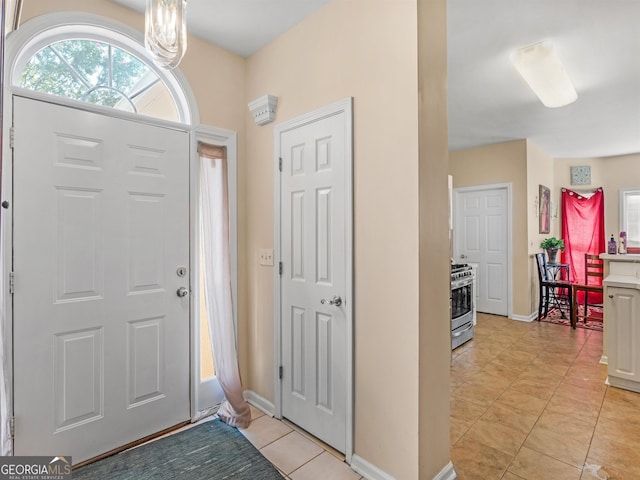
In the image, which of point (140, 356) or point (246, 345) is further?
point (246, 345)

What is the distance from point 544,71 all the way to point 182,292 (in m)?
3.34

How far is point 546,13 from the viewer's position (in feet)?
7.55

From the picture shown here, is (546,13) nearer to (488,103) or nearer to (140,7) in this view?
(488,103)

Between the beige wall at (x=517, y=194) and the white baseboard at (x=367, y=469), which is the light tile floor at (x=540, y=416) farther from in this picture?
the beige wall at (x=517, y=194)

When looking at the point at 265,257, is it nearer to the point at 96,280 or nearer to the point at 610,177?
the point at 96,280

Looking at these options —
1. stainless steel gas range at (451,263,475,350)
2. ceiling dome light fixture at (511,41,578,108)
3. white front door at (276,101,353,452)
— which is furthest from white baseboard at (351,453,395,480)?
ceiling dome light fixture at (511,41,578,108)

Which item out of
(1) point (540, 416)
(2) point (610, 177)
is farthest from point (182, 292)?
(2) point (610, 177)

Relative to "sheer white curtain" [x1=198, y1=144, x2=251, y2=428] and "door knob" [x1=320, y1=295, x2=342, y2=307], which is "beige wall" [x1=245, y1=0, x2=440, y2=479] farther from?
"sheer white curtain" [x1=198, y1=144, x2=251, y2=428]

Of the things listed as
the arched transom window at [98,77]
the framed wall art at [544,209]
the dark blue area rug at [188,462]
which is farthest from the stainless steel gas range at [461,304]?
the arched transom window at [98,77]

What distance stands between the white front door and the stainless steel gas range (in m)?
2.04

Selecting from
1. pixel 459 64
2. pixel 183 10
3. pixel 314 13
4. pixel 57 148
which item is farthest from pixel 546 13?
pixel 57 148

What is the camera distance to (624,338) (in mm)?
2955

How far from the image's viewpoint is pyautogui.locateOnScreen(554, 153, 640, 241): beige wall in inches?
238

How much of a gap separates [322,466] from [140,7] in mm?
3102
